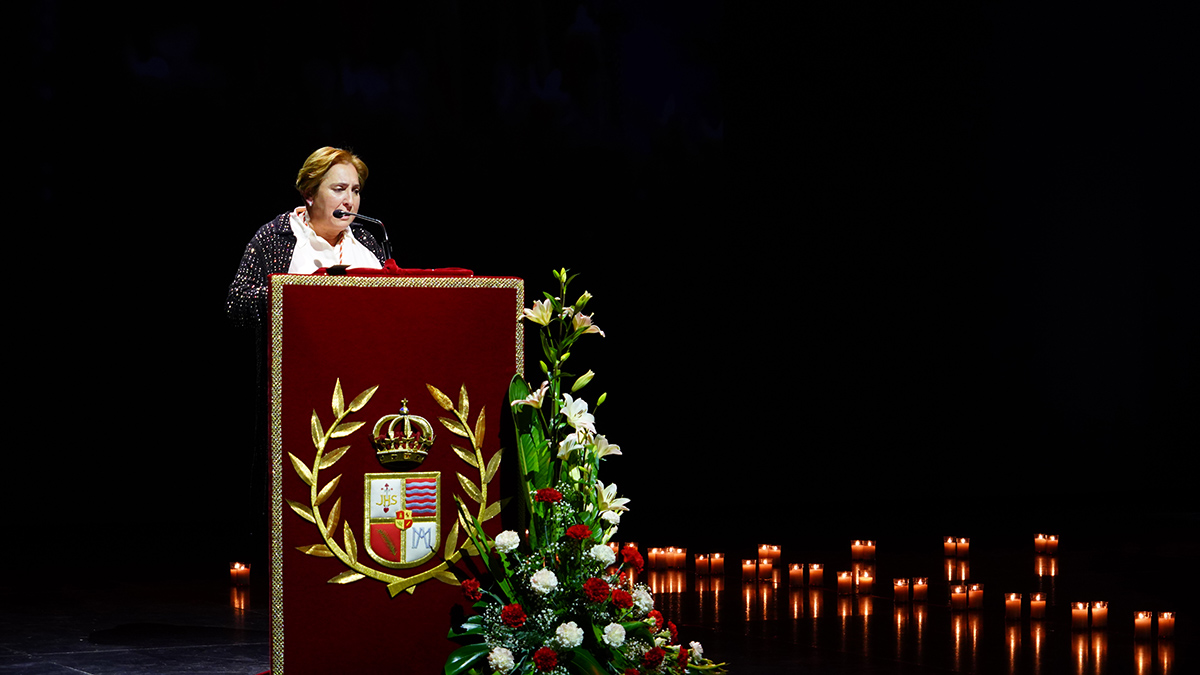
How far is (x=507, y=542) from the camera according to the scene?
98.9 inches

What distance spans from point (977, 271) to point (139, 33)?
15.9ft

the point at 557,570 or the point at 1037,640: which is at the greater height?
the point at 557,570

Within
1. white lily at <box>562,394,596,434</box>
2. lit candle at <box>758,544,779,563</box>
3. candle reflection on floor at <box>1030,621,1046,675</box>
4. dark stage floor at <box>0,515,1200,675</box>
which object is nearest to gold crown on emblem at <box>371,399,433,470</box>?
white lily at <box>562,394,596,434</box>

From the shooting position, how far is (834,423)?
779cm

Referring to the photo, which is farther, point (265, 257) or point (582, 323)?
point (265, 257)

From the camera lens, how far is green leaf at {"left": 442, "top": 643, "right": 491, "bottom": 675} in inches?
97.1

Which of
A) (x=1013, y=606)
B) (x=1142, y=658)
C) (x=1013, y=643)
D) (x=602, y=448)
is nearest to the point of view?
(x=602, y=448)

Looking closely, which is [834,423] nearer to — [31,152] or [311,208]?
[31,152]

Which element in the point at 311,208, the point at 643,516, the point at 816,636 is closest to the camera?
the point at 311,208

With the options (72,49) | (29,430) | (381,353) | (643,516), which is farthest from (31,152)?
(381,353)

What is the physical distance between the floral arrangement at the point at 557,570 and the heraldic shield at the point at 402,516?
66 mm

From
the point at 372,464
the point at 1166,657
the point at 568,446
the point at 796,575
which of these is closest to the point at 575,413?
the point at 568,446

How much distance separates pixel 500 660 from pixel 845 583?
2.38m

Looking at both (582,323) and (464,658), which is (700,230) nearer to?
(582,323)
